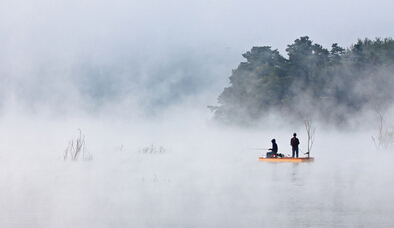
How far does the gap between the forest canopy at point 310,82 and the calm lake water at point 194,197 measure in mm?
29396

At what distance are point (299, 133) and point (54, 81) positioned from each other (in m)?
50.4

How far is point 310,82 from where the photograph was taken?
5553 cm

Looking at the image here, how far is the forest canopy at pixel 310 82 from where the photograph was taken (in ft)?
Answer: 161

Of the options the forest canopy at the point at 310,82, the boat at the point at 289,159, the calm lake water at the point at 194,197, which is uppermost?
the forest canopy at the point at 310,82

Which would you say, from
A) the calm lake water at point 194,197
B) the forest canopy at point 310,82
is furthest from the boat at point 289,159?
the forest canopy at point 310,82

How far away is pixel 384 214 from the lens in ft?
33.3

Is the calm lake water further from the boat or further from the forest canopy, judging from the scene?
the forest canopy

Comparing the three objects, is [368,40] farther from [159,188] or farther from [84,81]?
[84,81]

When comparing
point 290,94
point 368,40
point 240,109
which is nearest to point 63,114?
point 240,109

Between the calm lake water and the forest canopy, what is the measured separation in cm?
2940

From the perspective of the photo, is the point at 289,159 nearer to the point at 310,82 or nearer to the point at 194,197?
the point at 194,197

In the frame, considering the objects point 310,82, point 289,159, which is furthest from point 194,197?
point 310,82

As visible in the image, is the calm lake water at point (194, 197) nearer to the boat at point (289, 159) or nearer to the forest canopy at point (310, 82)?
the boat at point (289, 159)

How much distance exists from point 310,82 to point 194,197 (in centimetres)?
4454
